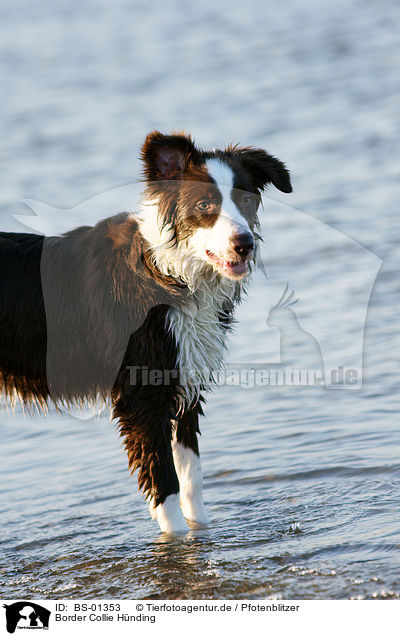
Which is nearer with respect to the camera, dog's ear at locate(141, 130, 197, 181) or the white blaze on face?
the white blaze on face

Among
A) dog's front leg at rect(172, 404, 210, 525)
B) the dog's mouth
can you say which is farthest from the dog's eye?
dog's front leg at rect(172, 404, 210, 525)

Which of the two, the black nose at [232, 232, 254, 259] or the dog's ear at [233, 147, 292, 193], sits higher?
the dog's ear at [233, 147, 292, 193]

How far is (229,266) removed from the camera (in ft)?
14.9

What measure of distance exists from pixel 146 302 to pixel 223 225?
602 mm

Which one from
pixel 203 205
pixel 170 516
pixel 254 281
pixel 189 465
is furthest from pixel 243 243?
pixel 254 281

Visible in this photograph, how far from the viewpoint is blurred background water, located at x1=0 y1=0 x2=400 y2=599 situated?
4441mm

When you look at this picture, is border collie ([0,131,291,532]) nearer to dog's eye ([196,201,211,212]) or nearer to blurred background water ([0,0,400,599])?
dog's eye ([196,201,211,212])

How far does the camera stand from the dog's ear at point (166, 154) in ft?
14.8

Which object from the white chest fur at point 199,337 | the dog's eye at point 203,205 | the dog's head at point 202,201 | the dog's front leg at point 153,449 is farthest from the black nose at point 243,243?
the dog's front leg at point 153,449

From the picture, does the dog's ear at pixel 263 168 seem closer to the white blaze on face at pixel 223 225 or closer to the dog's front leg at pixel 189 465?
the white blaze on face at pixel 223 225
